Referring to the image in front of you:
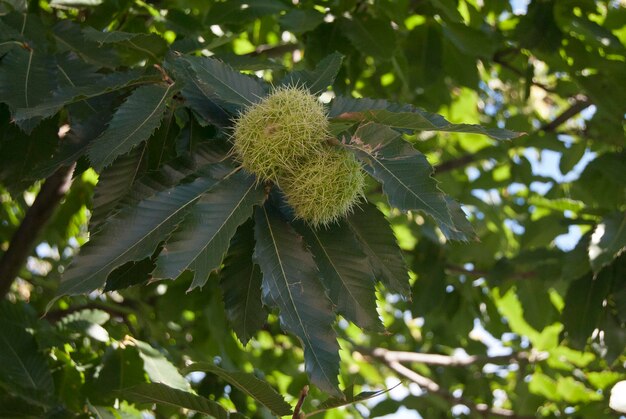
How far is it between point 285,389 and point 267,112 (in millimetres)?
2296

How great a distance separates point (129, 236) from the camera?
3.92 feet

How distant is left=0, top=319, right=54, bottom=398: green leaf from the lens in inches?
76.7

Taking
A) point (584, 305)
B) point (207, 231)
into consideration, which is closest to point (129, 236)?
point (207, 231)

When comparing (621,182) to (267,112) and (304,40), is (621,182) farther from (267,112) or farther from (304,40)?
(267,112)

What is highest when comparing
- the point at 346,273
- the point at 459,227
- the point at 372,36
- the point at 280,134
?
the point at 372,36

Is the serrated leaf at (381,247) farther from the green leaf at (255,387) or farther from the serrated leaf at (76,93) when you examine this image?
the serrated leaf at (76,93)

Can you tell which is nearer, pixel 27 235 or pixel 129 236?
pixel 129 236

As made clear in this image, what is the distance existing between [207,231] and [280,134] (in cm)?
19

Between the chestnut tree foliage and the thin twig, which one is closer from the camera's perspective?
the chestnut tree foliage

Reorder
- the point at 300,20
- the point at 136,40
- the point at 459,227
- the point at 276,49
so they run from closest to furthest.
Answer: the point at 459,227
the point at 136,40
the point at 300,20
the point at 276,49

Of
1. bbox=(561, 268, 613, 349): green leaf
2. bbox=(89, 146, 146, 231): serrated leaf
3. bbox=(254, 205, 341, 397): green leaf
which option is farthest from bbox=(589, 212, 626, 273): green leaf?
bbox=(89, 146, 146, 231): serrated leaf

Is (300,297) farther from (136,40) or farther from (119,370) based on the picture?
(119,370)

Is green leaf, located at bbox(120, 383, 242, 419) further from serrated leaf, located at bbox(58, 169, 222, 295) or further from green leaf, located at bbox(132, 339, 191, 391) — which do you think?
green leaf, located at bbox(132, 339, 191, 391)

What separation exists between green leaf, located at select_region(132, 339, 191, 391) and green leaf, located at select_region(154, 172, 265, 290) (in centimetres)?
91
